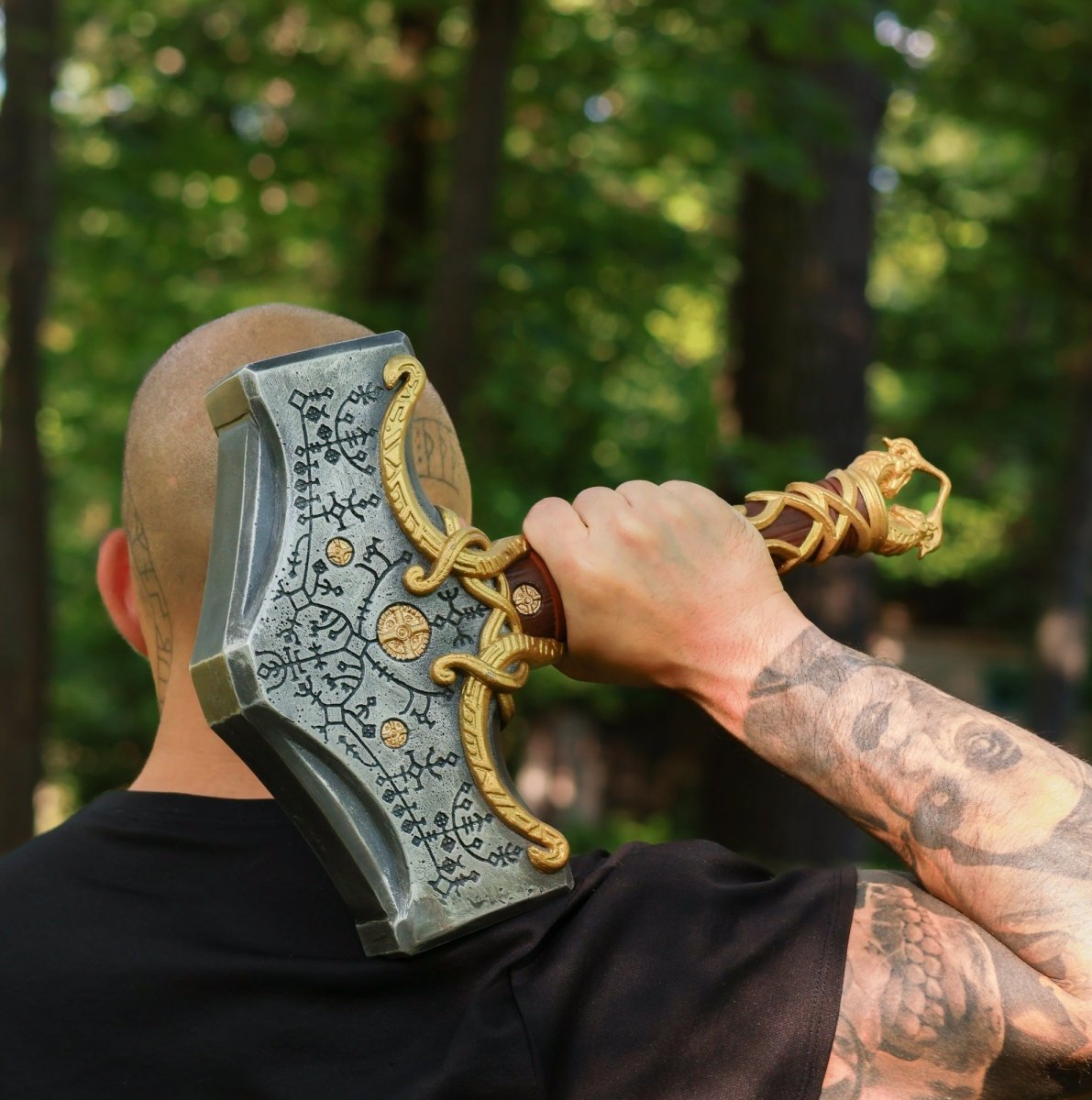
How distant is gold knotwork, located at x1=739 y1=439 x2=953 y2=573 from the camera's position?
1.57m

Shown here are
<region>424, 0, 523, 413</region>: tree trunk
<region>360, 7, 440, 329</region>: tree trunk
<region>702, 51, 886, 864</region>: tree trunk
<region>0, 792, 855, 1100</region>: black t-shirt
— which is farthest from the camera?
<region>360, 7, 440, 329</region>: tree trunk

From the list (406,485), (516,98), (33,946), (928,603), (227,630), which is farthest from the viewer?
(928,603)

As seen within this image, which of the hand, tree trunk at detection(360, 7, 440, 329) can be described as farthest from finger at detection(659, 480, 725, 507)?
tree trunk at detection(360, 7, 440, 329)

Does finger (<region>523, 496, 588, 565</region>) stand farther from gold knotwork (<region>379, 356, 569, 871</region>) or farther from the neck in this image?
the neck

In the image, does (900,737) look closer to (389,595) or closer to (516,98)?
(389,595)

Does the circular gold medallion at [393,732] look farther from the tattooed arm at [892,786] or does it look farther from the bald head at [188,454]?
the bald head at [188,454]

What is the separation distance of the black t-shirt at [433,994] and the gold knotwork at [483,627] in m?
0.14

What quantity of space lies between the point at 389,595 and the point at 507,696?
0.17 m

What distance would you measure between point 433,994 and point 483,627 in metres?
0.40

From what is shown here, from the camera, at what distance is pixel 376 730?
134 centimetres

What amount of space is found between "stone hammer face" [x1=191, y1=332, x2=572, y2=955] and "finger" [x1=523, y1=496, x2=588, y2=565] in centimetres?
10

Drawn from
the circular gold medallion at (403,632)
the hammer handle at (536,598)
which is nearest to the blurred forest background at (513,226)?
the hammer handle at (536,598)

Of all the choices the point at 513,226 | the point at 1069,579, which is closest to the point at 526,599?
the point at 513,226

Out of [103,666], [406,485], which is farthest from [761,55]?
[103,666]
